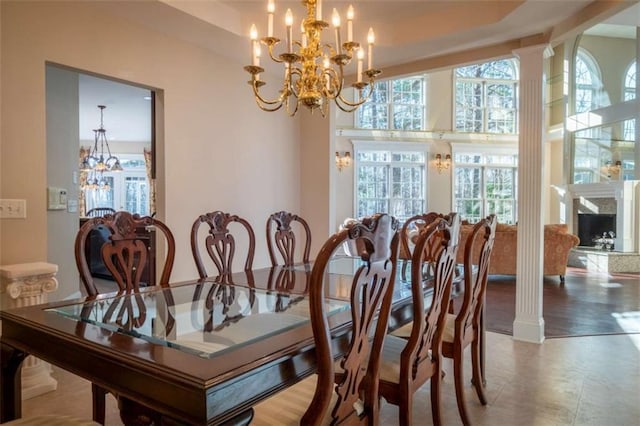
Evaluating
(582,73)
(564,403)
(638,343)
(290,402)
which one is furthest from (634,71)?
(290,402)

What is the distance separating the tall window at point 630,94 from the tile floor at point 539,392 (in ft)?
20.4

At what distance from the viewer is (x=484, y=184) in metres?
10.8

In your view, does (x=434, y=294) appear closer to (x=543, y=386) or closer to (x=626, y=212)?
(x=543, y=386)

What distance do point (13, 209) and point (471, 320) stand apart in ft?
9.19

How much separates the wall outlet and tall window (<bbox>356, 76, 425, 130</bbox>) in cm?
847

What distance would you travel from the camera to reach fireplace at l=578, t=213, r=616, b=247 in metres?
8.36

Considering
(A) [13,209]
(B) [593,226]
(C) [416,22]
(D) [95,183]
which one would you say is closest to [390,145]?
(B) [593,226]

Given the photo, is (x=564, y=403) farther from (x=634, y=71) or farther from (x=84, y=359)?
(x=634, y=71)

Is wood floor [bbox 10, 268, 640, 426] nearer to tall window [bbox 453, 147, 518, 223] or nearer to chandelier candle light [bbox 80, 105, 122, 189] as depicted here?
chandelier candle light [bbox 80, 105, 122, 189]

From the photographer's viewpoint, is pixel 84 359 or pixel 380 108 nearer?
pixel 84 359

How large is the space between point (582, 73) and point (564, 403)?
9.02 meters

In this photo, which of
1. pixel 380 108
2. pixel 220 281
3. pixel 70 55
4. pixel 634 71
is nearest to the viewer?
pixel 220 281

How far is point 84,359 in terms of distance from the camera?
4.01ft

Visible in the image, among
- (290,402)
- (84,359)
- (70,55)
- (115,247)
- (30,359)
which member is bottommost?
(290,402)
